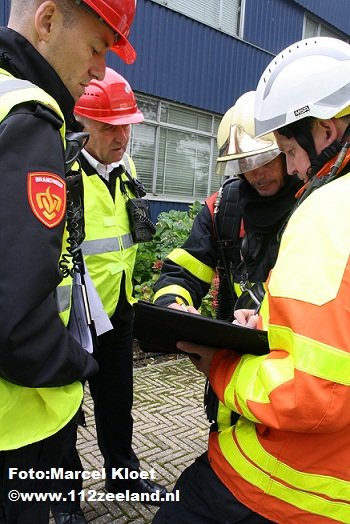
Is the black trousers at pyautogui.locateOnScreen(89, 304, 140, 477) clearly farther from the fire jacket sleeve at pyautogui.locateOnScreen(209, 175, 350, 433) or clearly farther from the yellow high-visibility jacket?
the fire jacket sleeve at pyautogui.locateOnScreen(209, 175, 350, 433)

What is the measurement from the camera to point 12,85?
127cm

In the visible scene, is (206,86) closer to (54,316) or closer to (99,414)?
(99,414)

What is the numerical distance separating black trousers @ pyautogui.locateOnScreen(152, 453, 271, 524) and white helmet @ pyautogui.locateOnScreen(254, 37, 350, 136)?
1184 millimetres

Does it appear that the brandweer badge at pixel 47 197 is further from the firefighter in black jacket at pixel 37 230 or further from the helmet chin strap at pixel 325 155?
the helmet chin strap at pixel 325 155

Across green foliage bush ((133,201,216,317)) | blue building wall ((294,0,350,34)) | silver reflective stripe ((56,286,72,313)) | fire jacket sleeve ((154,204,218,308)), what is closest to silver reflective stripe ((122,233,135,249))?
fire jacket sleeve ((154,204,218,308))

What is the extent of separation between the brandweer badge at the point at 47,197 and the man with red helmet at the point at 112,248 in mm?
1190

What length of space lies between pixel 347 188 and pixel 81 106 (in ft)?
6.07

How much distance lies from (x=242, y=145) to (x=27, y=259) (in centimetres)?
133

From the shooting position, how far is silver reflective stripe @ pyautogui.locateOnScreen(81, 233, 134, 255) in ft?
8.24

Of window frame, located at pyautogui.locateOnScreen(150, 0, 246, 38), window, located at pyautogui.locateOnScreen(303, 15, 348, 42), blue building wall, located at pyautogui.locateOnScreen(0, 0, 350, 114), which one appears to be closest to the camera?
blue building wall, located at pyautogui.locateOnScreen(0, 0, 350, 114)

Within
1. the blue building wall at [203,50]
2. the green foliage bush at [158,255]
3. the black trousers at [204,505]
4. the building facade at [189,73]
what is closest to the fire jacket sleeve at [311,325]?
the black trousers at [204,505]

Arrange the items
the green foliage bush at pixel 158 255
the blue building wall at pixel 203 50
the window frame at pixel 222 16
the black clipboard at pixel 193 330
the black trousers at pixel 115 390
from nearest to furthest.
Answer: the black clipboard at pixel 193 330, the black trousers at pixel 115 390, the green foliage bush at pixel 158 255, the blue building wall at pixel 203 50, the window frame at pixel 222 16

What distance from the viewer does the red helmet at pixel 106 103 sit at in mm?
2617

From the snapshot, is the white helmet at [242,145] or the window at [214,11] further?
the window at [214,11]
